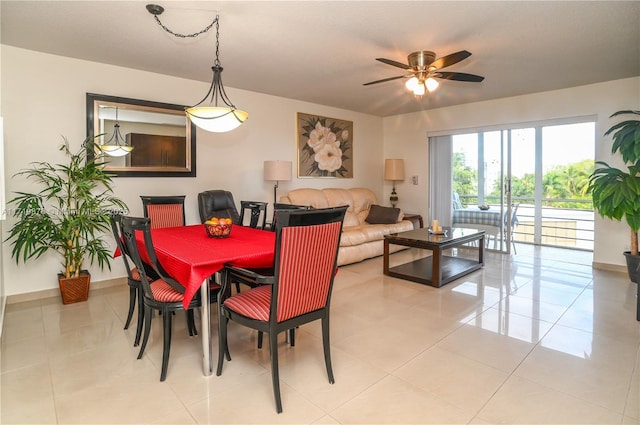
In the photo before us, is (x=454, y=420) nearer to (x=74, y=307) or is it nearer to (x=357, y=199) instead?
(x=74, y=307)

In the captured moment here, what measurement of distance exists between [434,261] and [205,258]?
2732 millimetres

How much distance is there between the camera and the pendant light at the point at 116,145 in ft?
Answer: 12.6

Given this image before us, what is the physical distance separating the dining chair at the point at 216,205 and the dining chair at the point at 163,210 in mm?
446

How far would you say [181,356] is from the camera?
2.42m

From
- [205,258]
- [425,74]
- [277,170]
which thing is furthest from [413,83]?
[205,258]

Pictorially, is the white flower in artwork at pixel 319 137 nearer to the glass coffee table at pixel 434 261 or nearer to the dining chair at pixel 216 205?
the dining chair at pixel 216 205

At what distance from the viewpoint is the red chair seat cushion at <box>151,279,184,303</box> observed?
2162 millimetres

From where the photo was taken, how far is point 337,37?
3129 millimetres

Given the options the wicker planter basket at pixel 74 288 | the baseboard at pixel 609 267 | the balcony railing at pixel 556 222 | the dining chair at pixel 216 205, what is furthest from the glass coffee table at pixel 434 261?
the wicker planter basket at pixel 74 288

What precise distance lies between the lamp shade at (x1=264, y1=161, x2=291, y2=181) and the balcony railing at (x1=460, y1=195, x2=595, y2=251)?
3.46 metres

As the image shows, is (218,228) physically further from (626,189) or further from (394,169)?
(394,169)

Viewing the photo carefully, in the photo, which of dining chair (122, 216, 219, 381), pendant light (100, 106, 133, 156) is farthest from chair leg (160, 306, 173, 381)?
pendant light (100, 106, 133, 156)

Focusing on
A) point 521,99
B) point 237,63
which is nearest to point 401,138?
point 521,99

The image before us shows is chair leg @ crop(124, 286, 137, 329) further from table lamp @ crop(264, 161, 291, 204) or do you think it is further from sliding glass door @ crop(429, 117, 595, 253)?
sliding glass door @ crop(429, 117, 595, 253)
